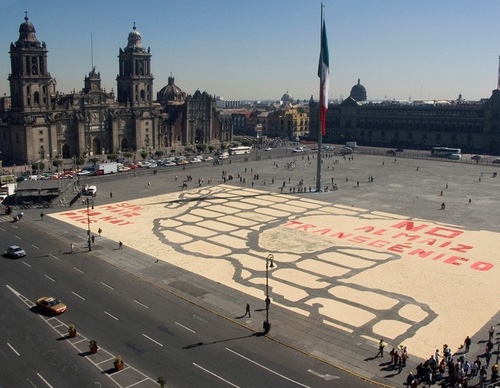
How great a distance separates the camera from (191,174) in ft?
339

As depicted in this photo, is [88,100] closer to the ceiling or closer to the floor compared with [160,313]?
closer to the ceiling

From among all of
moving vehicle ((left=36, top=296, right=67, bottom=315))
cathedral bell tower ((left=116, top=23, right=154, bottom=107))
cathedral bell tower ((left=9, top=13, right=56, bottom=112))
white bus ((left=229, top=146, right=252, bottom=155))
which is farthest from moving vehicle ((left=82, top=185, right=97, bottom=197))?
white bus ((left=229, top=146, right=252, bottom=155))

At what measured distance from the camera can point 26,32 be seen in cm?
11025

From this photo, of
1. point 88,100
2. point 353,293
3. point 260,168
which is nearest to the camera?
point 353,293

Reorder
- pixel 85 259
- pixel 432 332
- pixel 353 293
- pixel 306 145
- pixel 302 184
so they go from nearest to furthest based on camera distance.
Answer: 1. pixel 432 332
2. pixel 353 293
3. pixel 85 259
4. pixel 302 184
5. pixel 306 145

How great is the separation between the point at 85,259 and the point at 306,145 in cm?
11724

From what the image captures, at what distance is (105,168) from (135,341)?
7287 centimetres

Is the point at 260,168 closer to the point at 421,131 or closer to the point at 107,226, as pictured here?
the point at 107,226

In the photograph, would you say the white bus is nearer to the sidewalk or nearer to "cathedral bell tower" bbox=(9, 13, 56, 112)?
"cathedral bell tower" bbox=(9, 13, 56, 112)

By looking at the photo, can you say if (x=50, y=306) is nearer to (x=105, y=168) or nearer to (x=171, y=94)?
(x=105, y=168)

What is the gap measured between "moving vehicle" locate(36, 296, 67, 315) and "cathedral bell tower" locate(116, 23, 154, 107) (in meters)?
102

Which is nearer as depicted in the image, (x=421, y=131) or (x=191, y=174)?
(x=191, y=174)

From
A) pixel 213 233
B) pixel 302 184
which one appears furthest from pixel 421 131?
pixel 213 233

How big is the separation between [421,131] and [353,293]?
131 meters
